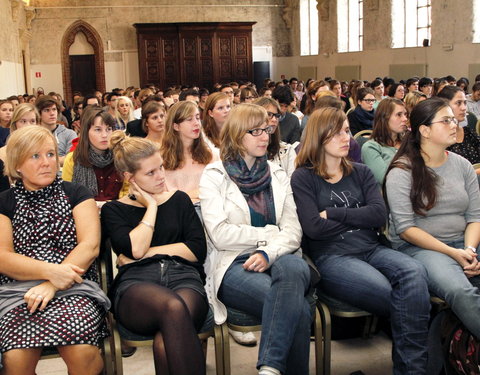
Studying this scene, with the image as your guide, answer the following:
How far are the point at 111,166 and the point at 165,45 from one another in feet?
54.8

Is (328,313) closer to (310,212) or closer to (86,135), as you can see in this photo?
(310,212)

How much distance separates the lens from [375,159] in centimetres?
428

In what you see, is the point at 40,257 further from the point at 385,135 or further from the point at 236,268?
the point at 385,135

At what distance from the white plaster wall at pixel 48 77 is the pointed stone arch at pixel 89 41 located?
20 cm

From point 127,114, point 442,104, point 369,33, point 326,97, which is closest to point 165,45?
point 369,33

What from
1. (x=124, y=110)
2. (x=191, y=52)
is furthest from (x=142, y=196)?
(x=191, y=52)

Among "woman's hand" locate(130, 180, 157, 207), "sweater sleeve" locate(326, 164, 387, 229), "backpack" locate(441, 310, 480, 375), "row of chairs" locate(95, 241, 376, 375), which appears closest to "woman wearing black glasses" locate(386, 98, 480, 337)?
"sweater sleeve" locate(326, 164, 387, 229)

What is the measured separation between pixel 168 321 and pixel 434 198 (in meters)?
1.55

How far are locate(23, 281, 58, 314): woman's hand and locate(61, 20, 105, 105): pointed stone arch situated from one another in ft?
60.8

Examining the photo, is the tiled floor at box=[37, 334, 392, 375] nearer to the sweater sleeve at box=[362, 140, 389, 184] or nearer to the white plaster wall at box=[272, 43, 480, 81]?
the sweater sleeve at box=[362, 140, 389, 184]

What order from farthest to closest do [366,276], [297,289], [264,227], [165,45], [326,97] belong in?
[165,45], [326,97], [264,227], [366,276], [297,289]

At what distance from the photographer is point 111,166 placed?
397cm

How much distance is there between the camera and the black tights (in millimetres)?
2404

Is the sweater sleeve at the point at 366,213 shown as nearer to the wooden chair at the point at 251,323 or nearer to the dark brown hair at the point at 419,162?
the dark brown hair at the point at 419,162
